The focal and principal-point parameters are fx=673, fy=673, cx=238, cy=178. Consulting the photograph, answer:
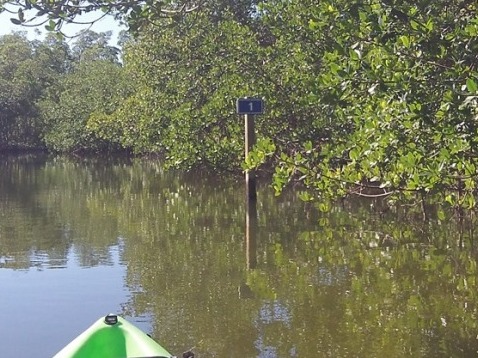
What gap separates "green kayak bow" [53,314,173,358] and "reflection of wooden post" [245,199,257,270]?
395 cm

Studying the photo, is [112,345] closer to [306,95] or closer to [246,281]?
[246,281]

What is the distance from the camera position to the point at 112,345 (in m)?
4.34

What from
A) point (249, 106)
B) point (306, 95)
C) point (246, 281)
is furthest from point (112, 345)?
point (306, 95)

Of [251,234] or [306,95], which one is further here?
[306,95]

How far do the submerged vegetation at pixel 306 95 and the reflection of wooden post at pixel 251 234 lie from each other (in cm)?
104

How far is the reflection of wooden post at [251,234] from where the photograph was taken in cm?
866

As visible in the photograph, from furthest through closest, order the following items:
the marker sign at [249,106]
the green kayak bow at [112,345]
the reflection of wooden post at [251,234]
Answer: the marker sign at [249,106]
the reflection of wooden post at [251,234]
the green kayak bow at [112,345]

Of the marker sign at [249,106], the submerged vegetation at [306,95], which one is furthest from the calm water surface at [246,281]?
the marker sign at [249,106]

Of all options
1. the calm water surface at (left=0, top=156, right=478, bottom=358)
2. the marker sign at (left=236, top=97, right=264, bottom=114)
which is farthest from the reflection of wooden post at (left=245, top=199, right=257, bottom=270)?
the marker sign at (left=236, top=97, right=264, bottom=114)

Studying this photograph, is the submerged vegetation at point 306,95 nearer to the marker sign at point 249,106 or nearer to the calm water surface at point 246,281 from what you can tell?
the calm water surface at point 246,281

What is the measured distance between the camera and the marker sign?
39.0ft

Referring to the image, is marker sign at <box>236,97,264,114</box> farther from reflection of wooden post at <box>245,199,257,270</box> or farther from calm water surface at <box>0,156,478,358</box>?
calm water surface at <box>0,156,478,358</box>

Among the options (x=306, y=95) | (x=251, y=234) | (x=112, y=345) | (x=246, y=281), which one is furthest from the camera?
(x=306, y=95)

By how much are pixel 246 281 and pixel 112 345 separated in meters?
3.42
